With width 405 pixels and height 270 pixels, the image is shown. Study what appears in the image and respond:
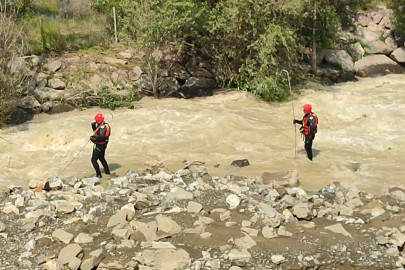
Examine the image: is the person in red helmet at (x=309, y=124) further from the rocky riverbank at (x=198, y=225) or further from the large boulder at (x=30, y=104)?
the large boulder at (x=30, y=104)

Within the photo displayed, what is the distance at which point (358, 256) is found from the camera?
Answer: 781 centimetres

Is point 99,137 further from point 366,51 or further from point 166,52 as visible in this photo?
point 366,51

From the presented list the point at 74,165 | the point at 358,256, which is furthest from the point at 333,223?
the point at 74,165

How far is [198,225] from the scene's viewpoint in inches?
335

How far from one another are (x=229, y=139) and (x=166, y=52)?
7143mm

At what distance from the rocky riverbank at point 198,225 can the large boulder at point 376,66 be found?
1560cm

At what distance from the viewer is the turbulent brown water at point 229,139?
1258cm

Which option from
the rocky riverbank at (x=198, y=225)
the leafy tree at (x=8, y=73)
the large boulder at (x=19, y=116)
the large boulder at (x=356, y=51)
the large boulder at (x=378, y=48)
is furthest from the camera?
the large boulder at (x=378, y=48)

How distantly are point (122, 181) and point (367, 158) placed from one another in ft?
22.0

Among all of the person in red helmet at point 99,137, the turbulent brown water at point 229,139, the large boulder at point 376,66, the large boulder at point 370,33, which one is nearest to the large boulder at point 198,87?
the turbulent brown water at point 229,139

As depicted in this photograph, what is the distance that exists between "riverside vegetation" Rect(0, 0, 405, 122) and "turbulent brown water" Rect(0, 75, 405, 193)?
113 centimetres

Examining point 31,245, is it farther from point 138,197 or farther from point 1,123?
point 1,123

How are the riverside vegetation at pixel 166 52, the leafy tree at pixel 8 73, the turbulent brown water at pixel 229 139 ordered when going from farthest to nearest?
the riverside vegetation at pixel 166 52 → the leafy tree at pixel 8 73 → the turbulent brown water at pixel 229 139

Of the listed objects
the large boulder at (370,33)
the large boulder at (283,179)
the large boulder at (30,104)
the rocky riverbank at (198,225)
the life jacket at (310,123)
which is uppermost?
the large boulder at (370,33)
